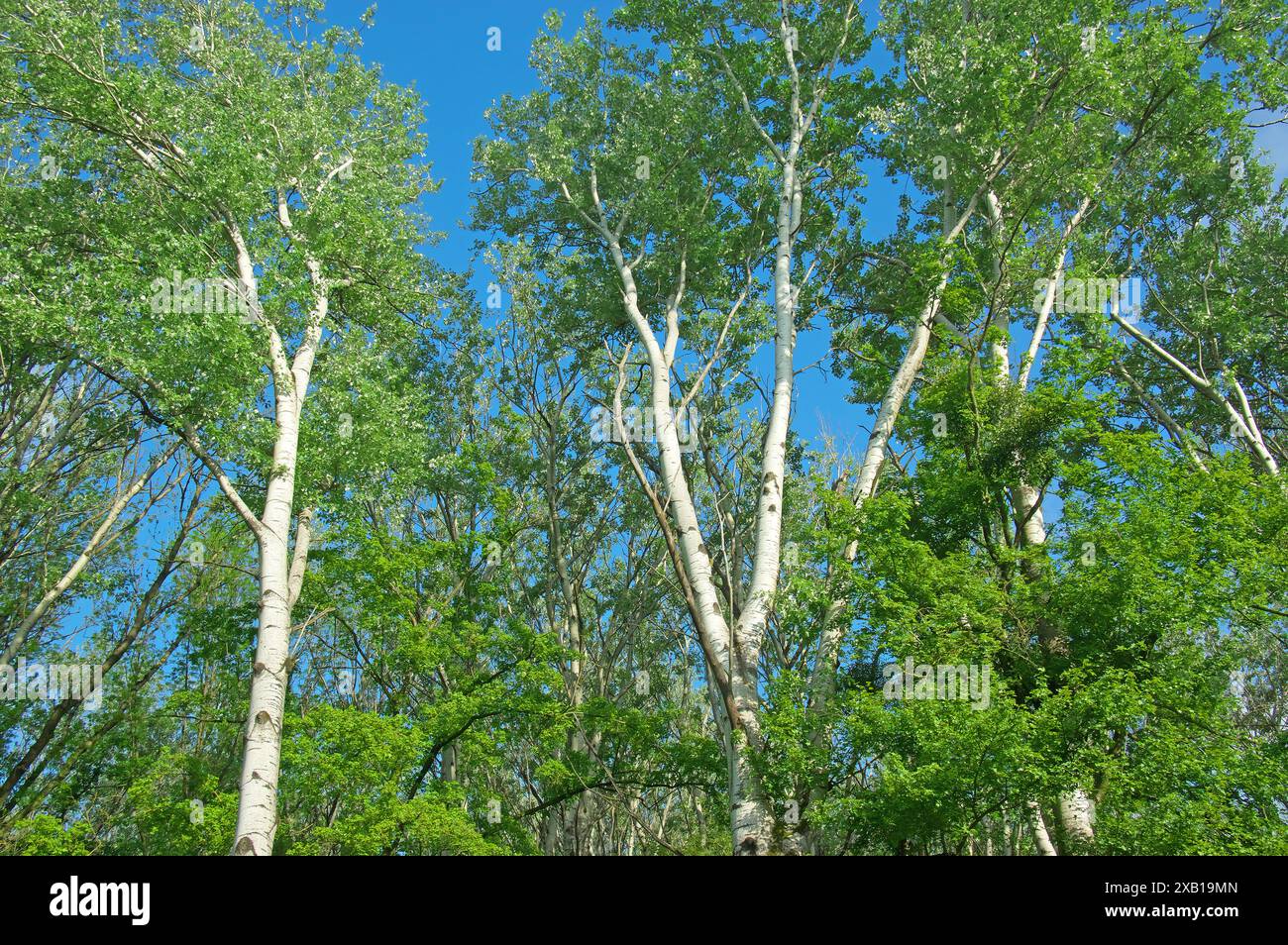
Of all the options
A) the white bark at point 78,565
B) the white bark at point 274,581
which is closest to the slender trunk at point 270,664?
the white bark at point 274,581

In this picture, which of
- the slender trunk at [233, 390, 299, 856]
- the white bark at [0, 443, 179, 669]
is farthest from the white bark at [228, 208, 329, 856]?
the white bark at [0, 443, 179, 669]

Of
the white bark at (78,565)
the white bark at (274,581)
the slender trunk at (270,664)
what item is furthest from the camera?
the white bark at (78,565)

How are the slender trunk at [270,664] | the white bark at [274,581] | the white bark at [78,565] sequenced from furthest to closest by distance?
the white bark at [78,565]
the white bark at [274,581]
the slender trunk at [270,664]

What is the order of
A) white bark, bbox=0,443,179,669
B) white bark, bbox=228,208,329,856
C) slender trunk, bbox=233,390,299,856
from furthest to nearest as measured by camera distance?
white bark, bbox=0,443,179,669 < white bark, bbox=228,208,329,856 < slender trunk, bbox=233,390,299,856

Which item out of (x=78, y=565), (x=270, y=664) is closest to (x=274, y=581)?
(x=270, y=664)

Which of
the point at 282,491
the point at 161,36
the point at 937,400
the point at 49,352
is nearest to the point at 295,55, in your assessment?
→ the point at 161,36

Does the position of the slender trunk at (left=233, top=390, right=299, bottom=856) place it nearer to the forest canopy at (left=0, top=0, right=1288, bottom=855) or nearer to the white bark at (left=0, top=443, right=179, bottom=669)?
the forest canopy at (left=0, top=0, right=1288, bottom=855)

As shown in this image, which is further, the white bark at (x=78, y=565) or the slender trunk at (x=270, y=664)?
the white bark at (x=78, y=565)

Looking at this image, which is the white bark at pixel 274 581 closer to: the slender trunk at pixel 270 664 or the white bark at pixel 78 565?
the slender trunk at pixel 270 664

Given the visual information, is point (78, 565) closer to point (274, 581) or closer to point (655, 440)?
point (274, 581)

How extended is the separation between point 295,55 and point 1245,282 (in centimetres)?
2066

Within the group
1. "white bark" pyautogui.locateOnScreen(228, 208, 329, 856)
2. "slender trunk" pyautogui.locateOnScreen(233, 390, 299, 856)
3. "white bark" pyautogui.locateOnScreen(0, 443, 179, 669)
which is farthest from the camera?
"white bark" pyautogui.locateOnScreen(0, 443, 179, 669)

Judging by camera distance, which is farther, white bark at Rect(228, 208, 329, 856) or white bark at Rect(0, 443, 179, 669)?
white bark at Rect(0, 443, 179, 669)
